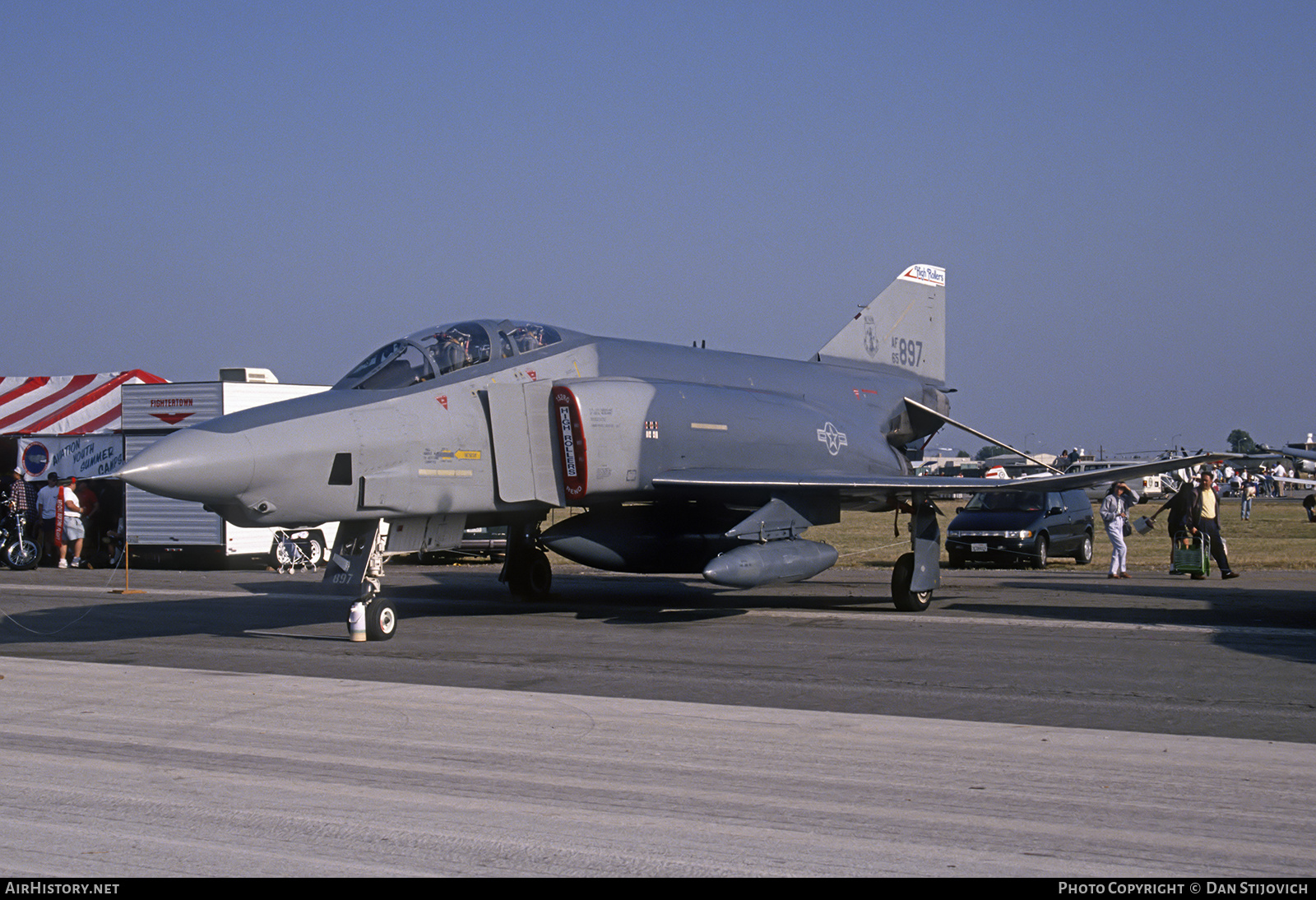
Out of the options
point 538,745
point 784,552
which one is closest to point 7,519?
point 784,552

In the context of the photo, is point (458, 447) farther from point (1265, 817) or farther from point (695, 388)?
point (1265, 817)

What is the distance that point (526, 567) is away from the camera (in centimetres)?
1781

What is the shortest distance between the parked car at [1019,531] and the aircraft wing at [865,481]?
27.8 feet

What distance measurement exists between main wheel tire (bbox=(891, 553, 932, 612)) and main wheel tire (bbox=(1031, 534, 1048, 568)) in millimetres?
8836

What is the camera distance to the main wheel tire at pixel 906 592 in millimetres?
15969

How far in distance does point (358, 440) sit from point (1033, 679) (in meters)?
6.92

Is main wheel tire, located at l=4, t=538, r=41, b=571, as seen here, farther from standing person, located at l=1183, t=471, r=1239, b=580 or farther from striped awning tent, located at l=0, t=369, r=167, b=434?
standing person, located at l=1183, t=471, r=1239, b=580

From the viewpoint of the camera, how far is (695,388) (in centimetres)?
1625

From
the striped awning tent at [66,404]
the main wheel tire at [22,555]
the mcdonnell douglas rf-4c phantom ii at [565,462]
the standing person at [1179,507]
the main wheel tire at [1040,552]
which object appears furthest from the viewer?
the striped awning tent at [66,404]

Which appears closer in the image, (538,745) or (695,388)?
(538,745)

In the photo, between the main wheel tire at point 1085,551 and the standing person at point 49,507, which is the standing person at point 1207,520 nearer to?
the main wheel tire at point 1085,551

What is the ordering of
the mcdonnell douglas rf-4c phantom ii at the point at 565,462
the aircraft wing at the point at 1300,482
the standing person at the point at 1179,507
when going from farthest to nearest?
1. the standing person at the point at 1179,507
2. the aircraft wing at the point at 1300,482
3. the mcdonnell douglas rf-4c phantom ii at the point at 565,462

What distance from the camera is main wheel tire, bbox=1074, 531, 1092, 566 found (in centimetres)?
2584

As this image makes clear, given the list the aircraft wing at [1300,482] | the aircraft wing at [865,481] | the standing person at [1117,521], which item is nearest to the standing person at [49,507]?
the aircraft wing at [865,481]
